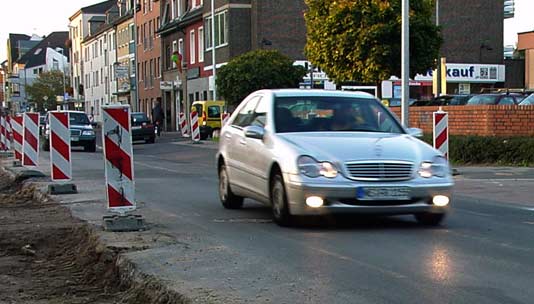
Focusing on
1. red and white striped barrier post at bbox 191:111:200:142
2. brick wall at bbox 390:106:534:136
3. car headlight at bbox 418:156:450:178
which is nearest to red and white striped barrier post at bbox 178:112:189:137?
red and white striped barrier post at bbox 191:111:200:142

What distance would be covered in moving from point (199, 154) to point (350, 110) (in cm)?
2064

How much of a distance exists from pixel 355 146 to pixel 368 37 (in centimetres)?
2173

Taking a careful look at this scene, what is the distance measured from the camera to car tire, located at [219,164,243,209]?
12.0 m

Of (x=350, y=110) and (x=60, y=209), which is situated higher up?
(x=350, y=110)

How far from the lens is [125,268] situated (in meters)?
7.46

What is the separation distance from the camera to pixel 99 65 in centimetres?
9744

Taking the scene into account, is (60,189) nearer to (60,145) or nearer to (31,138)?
(60,145)

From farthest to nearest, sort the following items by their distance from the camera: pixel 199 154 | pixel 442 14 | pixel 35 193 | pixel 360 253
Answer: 1. pixel 442 14
2. pixel 199 154
3. pixel 35 193
4. pixel 360 253

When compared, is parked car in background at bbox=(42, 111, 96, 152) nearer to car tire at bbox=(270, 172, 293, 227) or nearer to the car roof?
the car roof

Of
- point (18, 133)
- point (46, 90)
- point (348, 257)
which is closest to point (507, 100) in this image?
point (18, 133)

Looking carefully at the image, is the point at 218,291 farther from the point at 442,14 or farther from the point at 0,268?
the point at 442,14

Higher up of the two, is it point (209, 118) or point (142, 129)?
point (209, 118)

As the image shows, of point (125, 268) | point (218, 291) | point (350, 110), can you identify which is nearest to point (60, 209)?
point (350, 110)

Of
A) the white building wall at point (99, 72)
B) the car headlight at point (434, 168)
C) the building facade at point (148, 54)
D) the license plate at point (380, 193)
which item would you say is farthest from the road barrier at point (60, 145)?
the white building wall at point (99, 72)
